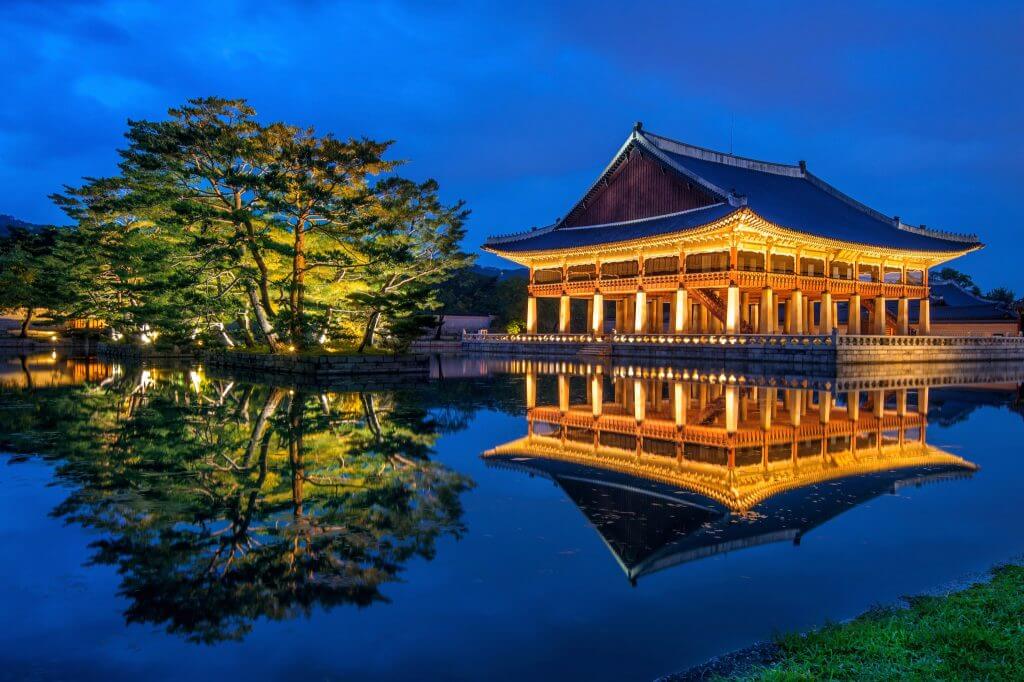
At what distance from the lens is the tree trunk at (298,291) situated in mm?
27688

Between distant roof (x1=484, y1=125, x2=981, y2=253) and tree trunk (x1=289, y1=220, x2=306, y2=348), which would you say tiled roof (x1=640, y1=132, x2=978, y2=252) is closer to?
distant roof (x1=484, y1=125, x2=981, y2=253)

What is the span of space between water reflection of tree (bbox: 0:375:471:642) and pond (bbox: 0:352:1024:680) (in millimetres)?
37

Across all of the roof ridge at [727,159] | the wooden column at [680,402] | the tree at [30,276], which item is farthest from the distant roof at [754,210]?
the tree at [30,276]

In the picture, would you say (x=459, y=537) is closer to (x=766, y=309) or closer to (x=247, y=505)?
(x=247, y=505)

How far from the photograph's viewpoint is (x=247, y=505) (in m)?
7.23

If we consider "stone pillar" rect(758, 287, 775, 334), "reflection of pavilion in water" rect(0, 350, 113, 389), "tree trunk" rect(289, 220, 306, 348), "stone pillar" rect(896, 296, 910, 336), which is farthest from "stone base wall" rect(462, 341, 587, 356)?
"reflection of pavilion in water" rect(0, 350, 113, 389)

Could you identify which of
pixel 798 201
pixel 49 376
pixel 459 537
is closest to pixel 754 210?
pixel 798 201

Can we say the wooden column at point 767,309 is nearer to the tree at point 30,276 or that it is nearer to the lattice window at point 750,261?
the lattice window at point 750,261

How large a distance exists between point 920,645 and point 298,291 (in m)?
26.7

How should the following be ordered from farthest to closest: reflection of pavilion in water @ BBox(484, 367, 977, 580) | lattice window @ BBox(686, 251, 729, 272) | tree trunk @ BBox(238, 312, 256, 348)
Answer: lattice window @ BBox(686, 251, 729, 272) → tree trunk @ BBox(238, 312, 256, 348) → reflection of pavilion in water @ BBox(484, 367, 977, 580)

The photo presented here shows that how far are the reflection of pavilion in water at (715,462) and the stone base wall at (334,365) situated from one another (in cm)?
929

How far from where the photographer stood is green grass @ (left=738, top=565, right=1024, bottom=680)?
3.85 m

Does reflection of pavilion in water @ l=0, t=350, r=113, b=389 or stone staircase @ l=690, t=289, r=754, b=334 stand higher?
stone staircase @ l=690, t=289, r=754, b=334

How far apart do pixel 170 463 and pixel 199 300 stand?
2200 centimetres
